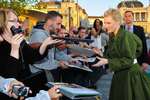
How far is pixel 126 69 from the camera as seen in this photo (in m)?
7.47

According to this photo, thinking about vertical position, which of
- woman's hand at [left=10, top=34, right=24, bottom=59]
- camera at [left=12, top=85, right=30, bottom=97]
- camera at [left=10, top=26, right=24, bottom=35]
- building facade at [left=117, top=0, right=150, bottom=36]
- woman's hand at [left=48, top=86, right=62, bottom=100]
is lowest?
building facade at [left=117, top=0, right=150, bottom=36]

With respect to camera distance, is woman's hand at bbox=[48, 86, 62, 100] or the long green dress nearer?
woman's hand at bbox=[48, 86, 62, 100]

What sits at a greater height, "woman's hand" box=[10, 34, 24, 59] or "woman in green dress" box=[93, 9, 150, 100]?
"woman's hand" box=[10, 34, 24, 59]

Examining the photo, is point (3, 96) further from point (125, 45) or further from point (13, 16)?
point (125, 45)

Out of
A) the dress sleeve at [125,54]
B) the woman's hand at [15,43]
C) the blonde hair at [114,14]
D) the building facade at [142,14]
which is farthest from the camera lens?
the building facade at [142,14]

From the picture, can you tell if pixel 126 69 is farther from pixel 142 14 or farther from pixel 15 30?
pixel 142 14

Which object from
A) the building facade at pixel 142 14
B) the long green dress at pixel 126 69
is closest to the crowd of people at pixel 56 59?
the long green dress at pixel 126 69

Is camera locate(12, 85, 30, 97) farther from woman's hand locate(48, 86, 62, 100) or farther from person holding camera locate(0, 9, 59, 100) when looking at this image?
person holding camera locate(0, 9, 59, 100)

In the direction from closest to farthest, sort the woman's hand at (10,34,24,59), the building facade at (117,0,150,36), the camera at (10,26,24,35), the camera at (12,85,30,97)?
the camera at (12,85,30,97), the woman's hand at (10,34,24,59), the camera at (10,26,24,35), the building facade at (117,0,150,36)

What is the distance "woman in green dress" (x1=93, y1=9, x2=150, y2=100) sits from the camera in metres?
7.24

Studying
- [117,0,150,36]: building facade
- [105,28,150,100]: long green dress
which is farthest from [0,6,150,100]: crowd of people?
[117,0,150,36]: building facade

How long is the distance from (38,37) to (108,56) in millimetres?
1188

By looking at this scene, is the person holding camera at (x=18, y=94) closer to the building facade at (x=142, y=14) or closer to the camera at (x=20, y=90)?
the camera at (x=20, y=90)

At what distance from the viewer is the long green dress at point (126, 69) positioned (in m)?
7.24
